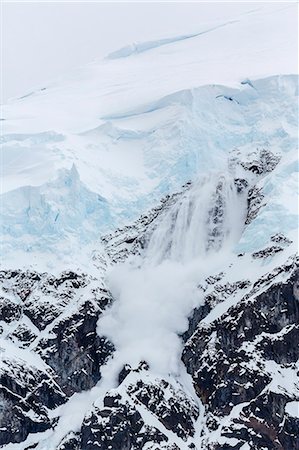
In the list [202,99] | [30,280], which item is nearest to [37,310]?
[30,280]

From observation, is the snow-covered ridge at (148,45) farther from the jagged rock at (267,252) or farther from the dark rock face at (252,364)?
the dark rock face at (252,364)

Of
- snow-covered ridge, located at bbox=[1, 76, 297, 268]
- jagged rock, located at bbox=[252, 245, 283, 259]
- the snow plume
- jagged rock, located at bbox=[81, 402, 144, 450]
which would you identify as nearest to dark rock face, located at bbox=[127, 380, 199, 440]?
jagged rock, located at bbox=[81, 402, 144, 450]

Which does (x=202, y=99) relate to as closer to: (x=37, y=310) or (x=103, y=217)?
(x=103, y=217)

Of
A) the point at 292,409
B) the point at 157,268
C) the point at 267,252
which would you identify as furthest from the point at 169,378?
the point at 267,252

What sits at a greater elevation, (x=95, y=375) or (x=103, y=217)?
(x=103, y=217)

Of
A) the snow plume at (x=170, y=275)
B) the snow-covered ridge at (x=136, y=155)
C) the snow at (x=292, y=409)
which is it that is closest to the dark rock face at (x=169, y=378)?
the snow at (x=292, y=409)

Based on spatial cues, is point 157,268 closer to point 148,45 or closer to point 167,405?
point 167,405

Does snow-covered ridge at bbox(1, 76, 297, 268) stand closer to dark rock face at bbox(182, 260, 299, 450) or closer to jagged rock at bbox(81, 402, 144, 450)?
dark rock face at bbox(182, 260, 299, 450)
